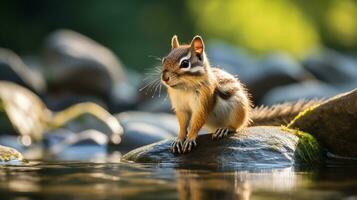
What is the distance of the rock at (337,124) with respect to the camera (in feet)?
28.4

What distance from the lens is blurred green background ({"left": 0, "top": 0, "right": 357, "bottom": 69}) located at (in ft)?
89.7

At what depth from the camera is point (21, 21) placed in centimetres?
2978

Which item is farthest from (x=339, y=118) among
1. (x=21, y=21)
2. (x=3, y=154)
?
(x=21, y=21)

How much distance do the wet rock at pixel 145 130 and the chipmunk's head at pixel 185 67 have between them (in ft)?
12.9

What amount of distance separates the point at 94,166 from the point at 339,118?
8.53ft

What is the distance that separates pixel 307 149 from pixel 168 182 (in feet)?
8.08

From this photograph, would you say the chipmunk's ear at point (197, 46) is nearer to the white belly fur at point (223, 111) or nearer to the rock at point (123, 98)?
the white belly fur at point (223, 111)

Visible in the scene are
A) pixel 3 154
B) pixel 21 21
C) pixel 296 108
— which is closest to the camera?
pixel 3 154

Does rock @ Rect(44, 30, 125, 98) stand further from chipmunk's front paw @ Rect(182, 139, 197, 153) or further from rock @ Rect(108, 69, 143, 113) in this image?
chipmunk's front paw @ Rect(182, 139, 197, 153)

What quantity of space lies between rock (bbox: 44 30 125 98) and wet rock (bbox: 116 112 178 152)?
5.68 meters

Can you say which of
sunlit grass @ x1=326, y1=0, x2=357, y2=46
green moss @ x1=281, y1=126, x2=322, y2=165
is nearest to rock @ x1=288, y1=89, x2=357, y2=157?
green moss @ x1=281, y1=126, x2=322, y2=165

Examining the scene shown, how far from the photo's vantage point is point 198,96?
7824 mm

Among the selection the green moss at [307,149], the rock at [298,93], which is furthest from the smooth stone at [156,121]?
the green moss at [307,149]

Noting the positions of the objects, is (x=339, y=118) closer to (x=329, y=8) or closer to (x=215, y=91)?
(x=215, y=91)
